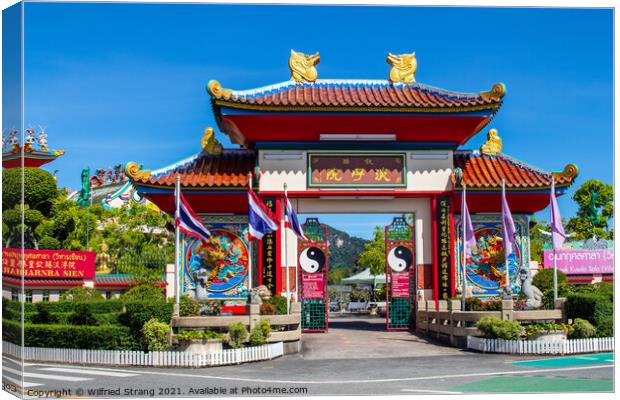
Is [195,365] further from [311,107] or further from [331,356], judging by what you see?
[311,107]

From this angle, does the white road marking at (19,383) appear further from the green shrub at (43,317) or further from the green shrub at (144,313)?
the green shrub at (43,317)

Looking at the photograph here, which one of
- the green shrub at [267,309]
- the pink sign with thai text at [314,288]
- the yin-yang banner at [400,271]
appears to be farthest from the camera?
the yin-yang banner at [400,271]

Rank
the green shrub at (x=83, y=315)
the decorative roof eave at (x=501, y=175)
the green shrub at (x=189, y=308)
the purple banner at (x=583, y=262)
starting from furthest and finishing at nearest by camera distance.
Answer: the purple banner at (x=583, y=262) → the decorative roof eave at (x=501, y=175) → the green shrub at (x=189, y=308) → the green shrub at (x=83, y=315)

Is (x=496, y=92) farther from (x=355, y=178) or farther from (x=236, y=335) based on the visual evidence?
(x=236, y=335)

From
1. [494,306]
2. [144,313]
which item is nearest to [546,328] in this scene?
[494,306]

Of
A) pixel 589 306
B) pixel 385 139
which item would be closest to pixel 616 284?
pixel 589 306

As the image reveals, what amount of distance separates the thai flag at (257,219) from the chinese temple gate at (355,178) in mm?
3774

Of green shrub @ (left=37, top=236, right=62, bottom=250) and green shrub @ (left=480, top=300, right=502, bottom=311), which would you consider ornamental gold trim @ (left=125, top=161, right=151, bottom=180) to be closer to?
green shrub @ (left=480, top=300, right=502, bottom=311)

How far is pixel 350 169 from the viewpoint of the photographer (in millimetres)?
29312

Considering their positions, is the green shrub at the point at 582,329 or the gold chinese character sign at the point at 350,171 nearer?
the green shrub at the point at 582,329

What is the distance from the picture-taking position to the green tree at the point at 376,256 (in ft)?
194

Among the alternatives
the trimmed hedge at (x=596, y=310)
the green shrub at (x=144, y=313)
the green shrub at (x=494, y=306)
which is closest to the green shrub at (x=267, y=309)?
the green shrub at (x=144, y=313)

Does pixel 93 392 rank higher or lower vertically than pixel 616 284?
lower

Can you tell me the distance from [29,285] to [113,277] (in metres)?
4.00
